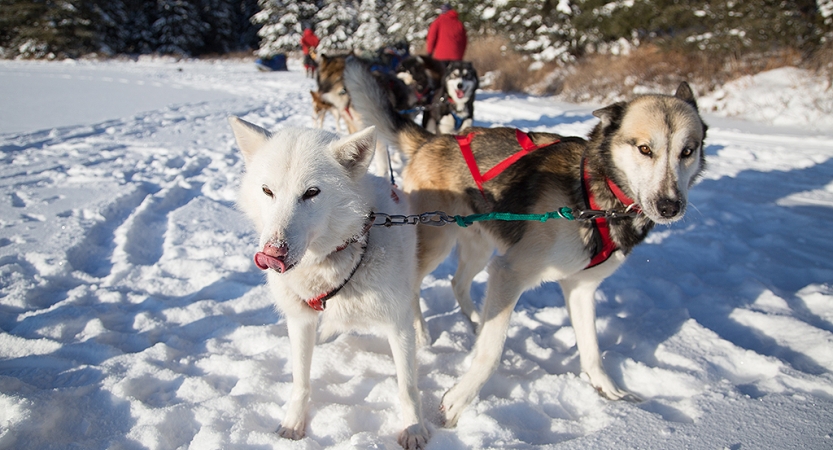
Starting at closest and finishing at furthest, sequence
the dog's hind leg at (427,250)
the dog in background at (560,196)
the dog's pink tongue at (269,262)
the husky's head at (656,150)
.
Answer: the dog's pink tongue at (269,262) < the husky's head at (656,150) < the dog in background at (560,196) < the dog's hind leg at (427,250)

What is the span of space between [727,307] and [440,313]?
72.8 inches

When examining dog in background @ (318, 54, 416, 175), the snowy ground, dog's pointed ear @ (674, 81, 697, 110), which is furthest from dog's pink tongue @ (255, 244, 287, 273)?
dog in background @ (318, 54, 416, 175)

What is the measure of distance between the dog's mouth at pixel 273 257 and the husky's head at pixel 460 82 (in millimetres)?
4834

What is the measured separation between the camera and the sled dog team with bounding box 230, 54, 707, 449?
164 centimetres

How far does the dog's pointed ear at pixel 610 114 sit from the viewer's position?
207cm

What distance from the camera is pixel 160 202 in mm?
4273

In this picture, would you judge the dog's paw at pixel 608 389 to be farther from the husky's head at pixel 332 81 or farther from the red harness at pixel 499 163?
the husky's head at pixel 332 81

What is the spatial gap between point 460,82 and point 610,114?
3.90 m

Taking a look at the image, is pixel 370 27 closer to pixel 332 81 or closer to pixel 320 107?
pixel 320 107

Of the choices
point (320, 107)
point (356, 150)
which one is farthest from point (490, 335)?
point (320, 107)

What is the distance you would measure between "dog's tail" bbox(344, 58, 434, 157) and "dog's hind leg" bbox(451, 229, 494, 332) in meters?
0.73

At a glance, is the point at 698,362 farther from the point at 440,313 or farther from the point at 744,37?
the point at 744,37

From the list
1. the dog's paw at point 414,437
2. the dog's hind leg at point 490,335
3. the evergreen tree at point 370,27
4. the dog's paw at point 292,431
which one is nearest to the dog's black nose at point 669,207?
the dog's hind leg at point 490,335

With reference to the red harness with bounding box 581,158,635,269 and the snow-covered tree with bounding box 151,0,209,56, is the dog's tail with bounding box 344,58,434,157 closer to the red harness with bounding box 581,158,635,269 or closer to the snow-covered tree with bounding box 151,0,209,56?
the red harness with bounding box 581,158,635,269
